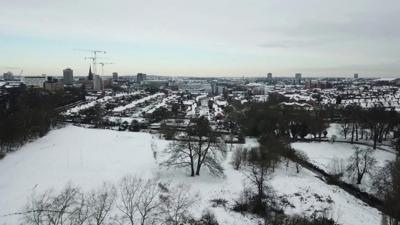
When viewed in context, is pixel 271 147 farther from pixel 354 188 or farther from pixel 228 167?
pixel 354 188

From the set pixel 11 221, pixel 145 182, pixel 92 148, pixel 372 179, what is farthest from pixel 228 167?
pixel 11 221

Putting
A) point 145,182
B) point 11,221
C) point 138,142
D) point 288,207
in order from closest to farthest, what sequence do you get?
1. point 11,221
2. point 288,207
3. point 145,182
4. point 138,142

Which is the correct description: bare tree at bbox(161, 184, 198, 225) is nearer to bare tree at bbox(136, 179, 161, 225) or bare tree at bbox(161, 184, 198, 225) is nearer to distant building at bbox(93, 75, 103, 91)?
bare tree at bbox(136, 179, 161, 225)

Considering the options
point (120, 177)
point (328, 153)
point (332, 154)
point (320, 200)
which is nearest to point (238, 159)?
point (320, 200)

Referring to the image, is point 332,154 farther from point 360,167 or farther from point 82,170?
point 82,170

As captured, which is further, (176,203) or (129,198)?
(176,203)

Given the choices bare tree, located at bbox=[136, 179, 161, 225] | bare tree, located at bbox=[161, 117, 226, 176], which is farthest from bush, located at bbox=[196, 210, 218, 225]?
bare tree, located at bbox=[161, 117, 226, 176]

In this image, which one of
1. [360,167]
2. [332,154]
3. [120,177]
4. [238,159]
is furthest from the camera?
[332,154]
